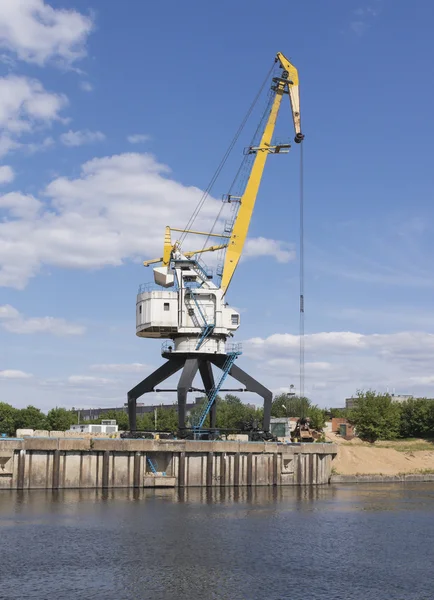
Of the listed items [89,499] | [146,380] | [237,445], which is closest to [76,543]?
[89,499]

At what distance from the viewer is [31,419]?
395ft

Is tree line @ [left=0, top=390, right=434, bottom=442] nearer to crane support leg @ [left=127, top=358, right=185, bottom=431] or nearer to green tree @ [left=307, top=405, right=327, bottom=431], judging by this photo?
green tree @ [left=307, top=405, right=327, bottom=431]

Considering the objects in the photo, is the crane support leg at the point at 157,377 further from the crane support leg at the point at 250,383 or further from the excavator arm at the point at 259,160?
the excavator arm at the point at 259,160

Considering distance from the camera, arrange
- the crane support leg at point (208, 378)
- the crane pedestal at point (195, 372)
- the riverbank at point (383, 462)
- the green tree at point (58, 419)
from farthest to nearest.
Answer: the green tree at point (58, 419), the riverbank at point (383, 462), the crane support leg at point (208, 378), the crane pedestal at point (195, 372)

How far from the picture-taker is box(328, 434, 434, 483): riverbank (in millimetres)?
79369

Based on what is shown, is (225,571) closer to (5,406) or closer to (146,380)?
(146,380)

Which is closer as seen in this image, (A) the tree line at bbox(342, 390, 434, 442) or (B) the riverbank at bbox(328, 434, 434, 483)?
(B) the riverbank at bbox(328, 434, 434, 483)

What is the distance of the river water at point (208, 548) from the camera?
2811 centimetres

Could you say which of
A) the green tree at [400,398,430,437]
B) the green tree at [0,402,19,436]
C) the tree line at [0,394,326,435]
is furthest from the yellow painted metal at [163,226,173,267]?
the green tree at [400,398,430,437]

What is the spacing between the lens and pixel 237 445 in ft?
211

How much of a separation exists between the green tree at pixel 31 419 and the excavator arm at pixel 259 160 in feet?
194

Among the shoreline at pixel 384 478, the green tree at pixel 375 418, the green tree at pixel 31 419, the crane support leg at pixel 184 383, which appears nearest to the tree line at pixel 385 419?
the green tree at pixel 375 418

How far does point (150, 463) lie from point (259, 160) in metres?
32.3

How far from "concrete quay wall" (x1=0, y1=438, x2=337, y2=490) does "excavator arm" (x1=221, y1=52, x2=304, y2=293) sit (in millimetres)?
16325
